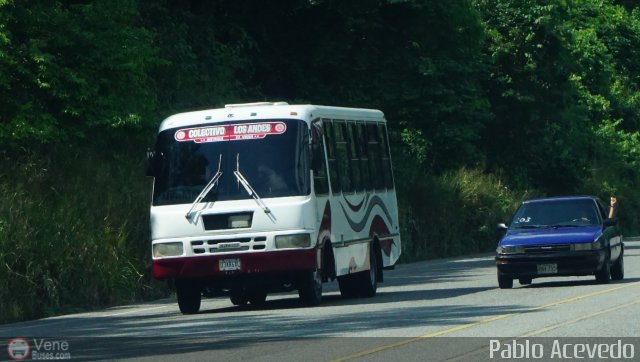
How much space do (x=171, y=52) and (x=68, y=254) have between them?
1373cm

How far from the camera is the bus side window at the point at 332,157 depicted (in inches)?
885

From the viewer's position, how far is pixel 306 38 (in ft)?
148

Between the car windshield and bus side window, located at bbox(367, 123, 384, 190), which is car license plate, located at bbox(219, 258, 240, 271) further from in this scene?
the car windshield

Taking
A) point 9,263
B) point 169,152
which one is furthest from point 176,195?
point 9,263

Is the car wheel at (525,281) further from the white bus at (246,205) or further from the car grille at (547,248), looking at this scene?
the white bus at (246,205)

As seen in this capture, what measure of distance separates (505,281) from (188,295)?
5.99m

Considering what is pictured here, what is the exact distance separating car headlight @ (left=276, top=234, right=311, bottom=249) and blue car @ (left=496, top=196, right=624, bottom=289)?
496cm

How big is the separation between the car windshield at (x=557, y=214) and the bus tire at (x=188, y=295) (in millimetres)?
6737

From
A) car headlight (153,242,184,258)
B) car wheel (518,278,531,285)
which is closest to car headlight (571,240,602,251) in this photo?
car wheel (518,278,531,285)

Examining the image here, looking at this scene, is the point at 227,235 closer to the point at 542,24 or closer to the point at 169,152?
the point at 169,152

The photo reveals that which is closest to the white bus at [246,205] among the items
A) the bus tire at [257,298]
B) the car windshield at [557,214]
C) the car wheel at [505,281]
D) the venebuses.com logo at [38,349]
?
the bus tire at [257,298]

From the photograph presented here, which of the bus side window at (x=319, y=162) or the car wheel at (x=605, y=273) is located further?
the car wheel at (x=605, y=273)

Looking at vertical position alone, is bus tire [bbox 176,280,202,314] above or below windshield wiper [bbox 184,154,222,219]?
below

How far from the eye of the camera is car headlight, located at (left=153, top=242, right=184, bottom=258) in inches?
826
